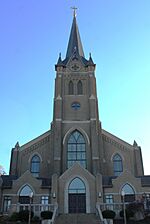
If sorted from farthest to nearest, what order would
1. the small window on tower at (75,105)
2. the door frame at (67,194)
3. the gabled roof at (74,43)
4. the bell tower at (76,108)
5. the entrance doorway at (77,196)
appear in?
the gabled roof at (74,43)
the small window on tower at (75,105)
the bell tower at (76,108)
the entrance doorway at (77,196)
the door frame at (67,194)

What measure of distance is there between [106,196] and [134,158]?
8340 mm

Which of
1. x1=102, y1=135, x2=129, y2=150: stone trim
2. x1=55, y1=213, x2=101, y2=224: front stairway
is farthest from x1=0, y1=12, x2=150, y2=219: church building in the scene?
x1=55, y1=213, x2=101, y2=224: front stairway

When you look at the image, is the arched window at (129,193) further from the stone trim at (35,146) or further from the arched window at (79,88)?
the arched window at (79,88)

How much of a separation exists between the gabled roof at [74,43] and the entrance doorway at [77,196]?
24.1m

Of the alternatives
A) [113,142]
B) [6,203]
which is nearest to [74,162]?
[113,142]

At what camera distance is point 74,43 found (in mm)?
53219

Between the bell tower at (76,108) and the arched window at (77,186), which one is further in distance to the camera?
the bell tower at (76,108)

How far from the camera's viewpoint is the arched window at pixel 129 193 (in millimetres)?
33344

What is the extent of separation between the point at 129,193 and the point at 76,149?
9506mm

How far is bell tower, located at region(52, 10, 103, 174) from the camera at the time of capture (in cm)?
3812

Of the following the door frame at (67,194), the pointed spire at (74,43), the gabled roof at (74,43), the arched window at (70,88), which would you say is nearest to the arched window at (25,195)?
the door frame at (67,194)

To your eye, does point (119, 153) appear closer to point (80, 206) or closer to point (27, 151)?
point (80, 206)

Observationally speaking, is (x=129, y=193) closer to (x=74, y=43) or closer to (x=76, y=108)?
(x=76, y=108)

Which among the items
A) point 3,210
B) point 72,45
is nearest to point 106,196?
point 3,210
